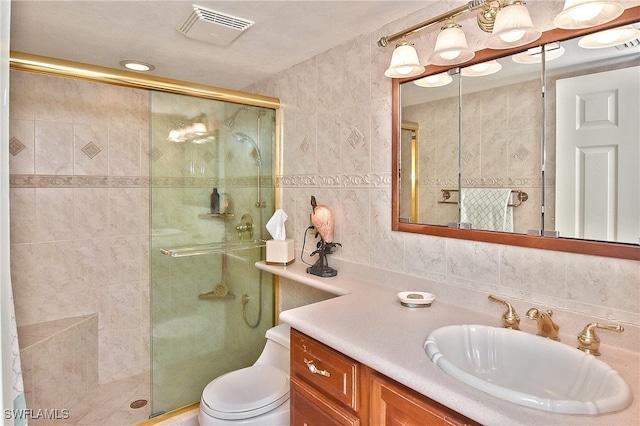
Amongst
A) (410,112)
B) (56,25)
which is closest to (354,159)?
(410,112)

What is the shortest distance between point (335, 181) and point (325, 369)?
109cm

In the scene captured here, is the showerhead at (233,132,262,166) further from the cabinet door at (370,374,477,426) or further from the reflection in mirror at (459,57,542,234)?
the cabinet door at (370,374,477,426)

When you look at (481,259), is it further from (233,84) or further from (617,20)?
(233,84)

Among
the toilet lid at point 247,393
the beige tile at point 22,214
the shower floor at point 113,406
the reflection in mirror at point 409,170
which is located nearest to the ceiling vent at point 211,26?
the reflection in mirror at point 409,170

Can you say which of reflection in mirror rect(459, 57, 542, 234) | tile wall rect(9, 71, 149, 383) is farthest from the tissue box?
tile wall rect(9, 71, 149, 383)

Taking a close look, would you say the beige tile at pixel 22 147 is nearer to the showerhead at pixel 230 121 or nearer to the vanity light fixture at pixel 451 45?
the showerhead at pixel 230 121

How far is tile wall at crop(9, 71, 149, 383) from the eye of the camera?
234cm

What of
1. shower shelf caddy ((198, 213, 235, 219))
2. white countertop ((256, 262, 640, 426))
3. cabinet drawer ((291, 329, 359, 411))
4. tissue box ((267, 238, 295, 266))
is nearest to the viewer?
white countertop ((256, 262, 640, 426))

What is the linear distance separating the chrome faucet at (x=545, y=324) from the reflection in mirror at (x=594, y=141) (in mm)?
269

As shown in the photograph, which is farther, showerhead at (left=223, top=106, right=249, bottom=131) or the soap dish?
showerhead at (left=223, top=106, right=249, bottom=131)

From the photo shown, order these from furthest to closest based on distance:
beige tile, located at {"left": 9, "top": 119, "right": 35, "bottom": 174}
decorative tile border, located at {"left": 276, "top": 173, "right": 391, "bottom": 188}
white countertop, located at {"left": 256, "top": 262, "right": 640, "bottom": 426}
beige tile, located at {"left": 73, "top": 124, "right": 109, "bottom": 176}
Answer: beige tile, located at {"left": 73, "top": 124, "right": 109, "bottom": 176}
beige tile, located at {"left": 9, "top": 119, "right": 35, "bottom": 174}
decorative tile border, located at {"left": 276, "top": 173, "right": 391, "bottom": 188}
white countertop, located at {"left": 256, "top": 262, "right": 640, "bottom": 426}

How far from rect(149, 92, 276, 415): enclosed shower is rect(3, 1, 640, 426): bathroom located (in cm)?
26

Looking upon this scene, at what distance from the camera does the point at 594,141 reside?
3.75ft

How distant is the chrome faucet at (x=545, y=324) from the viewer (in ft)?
3.75
